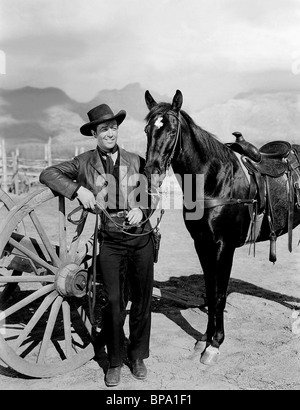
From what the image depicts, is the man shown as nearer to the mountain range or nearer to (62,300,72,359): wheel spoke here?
(62,300,72,359): wheel spoke

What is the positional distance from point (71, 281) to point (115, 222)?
65 centimetres

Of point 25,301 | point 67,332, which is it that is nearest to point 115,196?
point 25,301

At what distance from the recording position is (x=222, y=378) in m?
3.37

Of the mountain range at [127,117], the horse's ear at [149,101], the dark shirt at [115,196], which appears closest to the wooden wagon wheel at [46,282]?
the dark shirt at [115,196]

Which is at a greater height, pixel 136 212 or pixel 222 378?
pixel 136 212

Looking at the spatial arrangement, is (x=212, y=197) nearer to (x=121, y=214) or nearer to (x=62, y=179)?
(x=121, y=214)

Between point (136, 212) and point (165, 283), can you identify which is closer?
point (136, 212)

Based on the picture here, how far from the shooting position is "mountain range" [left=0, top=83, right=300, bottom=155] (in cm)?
8162

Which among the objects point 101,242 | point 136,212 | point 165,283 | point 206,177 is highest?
point 206,177

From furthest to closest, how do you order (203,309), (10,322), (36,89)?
(36,89) < (203,309) < (10,322)

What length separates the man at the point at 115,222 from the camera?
3.19 meters

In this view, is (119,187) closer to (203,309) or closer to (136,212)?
(136,212)
